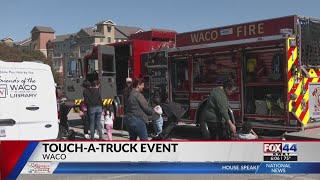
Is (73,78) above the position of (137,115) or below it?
above

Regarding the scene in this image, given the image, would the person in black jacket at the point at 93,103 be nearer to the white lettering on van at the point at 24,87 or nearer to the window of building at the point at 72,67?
the white lettering on van at the point at 24,87

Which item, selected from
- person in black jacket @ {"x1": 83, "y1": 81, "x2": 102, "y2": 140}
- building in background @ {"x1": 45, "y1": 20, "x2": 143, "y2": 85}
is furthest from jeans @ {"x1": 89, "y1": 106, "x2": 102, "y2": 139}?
building in background @ {"x1": 45, "y1": 20, "x2": 143, "y2": 85}

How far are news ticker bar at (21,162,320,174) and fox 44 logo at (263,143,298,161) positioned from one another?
54 mm

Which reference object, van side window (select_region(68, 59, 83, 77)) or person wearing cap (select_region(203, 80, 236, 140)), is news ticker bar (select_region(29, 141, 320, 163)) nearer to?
person wearing cap (select_region(203, 80, 236, 140))

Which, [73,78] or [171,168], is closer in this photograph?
[171,168]

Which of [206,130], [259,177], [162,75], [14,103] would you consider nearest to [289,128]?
[206,130]

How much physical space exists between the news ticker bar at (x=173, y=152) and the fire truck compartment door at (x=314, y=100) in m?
7.54

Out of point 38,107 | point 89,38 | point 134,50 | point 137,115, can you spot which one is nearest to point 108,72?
point 134,50

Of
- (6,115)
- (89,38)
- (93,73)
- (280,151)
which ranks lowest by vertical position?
(280,151)

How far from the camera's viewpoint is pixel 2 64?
8219 millimetres

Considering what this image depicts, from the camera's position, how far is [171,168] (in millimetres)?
4824

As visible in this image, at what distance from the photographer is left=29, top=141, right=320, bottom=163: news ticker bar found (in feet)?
15.7

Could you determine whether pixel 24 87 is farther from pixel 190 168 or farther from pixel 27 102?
pixel 190 168

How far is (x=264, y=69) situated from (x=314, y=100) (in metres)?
1.29
